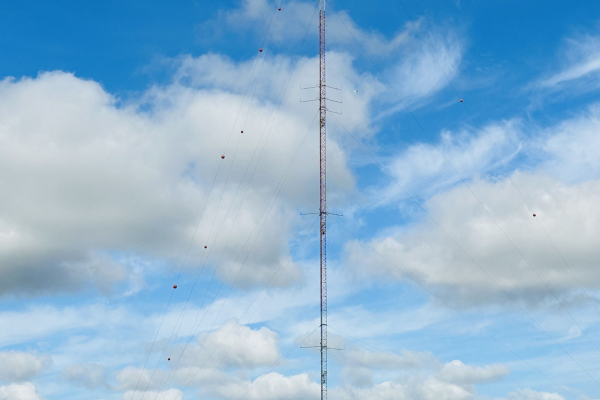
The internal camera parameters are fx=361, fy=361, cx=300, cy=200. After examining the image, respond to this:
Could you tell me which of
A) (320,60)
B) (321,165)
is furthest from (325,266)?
(320,60)

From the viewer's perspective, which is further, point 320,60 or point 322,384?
point 320,60

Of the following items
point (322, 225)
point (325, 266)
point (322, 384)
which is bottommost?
point (322, 384)

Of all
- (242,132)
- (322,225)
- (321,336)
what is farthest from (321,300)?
(242,132)

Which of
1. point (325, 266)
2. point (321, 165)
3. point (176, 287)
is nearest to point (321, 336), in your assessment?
point (325, 266)

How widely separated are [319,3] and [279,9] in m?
14.6

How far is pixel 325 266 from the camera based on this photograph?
315 ft

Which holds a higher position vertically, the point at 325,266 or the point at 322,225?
the point at 322,225

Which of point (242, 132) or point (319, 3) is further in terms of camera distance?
point (319, 3)

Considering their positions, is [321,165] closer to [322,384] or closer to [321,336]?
[321,336]

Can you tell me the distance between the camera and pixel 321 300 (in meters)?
93.6

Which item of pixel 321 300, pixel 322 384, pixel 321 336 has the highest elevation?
pixel 321 300

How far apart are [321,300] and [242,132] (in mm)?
46940

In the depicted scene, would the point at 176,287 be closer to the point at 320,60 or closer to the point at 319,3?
the point at 320,60

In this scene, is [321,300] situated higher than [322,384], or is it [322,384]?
[321,300]
